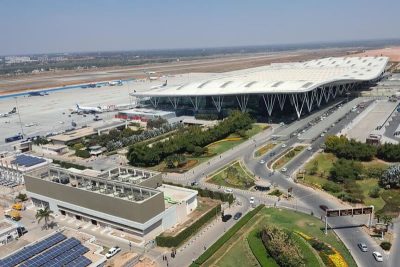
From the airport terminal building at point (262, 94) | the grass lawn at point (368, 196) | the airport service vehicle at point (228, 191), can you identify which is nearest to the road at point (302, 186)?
the airport service vehicle at point (228, 191)

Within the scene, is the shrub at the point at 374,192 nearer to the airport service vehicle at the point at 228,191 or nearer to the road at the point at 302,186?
the road at the point at 302,186

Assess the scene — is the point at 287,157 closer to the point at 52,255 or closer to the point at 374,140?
the point at 374,140

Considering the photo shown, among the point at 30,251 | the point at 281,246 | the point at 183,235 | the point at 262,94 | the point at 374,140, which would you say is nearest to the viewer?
the point at 30,251

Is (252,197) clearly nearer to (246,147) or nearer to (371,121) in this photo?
(246,147)

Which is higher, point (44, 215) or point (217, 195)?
point (44, 215)

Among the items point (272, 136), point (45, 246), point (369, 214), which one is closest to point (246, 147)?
point (272, 136)

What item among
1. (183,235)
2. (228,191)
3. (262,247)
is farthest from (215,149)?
(262,247)

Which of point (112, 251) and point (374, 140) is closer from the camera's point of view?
point (112, 251)
